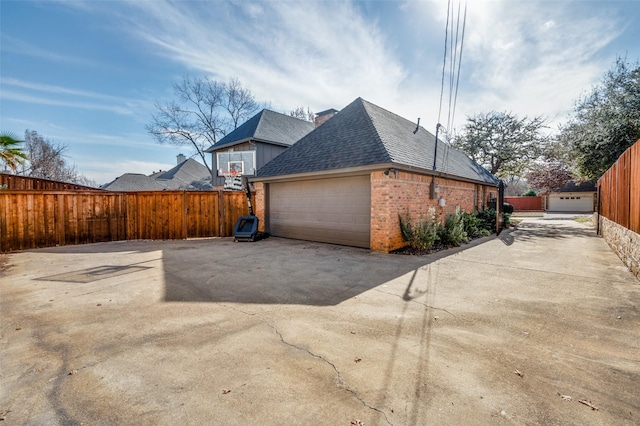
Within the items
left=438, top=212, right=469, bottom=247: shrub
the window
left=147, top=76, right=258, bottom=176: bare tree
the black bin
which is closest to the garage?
left=438, top=212, right=469, bottom=247: shrub

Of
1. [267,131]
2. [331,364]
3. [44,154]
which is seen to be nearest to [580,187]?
[267,131]

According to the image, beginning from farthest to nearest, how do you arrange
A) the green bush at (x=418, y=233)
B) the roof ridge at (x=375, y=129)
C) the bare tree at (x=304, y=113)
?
the bare tree at (x=304, y=113)
the green bush at (x=418, y=233)
the roof ridge at (x=375, y=129)

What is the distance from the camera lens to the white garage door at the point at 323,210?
27.0 feet

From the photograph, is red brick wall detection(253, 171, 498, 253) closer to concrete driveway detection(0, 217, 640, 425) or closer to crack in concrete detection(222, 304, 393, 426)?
concrete driveway detection(0, 217, 640, 425)

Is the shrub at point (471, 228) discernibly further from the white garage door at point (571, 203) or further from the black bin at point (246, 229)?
the white garage door at point (571, 203)

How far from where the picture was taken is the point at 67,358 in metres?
2.51

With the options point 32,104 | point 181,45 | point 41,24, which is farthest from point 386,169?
point 32,104

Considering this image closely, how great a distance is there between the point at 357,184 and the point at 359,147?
4.10ft

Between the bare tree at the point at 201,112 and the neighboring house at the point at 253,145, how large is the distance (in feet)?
16.0

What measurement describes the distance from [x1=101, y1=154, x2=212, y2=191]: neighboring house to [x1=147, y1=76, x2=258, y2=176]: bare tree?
4011 mm

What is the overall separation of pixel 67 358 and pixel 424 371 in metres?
3.18

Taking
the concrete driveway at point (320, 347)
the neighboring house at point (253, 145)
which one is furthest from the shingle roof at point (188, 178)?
the concrete driveway at point (320, 347)

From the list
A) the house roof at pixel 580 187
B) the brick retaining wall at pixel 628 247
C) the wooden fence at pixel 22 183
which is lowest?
the brick retaining wall at pixel 628 247

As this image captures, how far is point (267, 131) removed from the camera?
1720 centimetres
